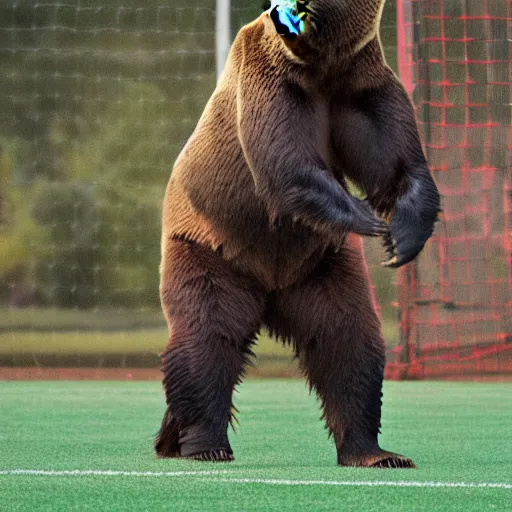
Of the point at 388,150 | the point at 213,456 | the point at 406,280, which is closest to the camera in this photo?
the point at 388,150

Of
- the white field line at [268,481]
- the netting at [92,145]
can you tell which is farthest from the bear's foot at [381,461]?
the netting at [92,145]

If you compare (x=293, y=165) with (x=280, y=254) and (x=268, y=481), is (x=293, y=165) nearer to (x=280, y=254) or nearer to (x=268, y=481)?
(x=280, y=254)

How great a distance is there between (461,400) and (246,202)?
3969 millimetres

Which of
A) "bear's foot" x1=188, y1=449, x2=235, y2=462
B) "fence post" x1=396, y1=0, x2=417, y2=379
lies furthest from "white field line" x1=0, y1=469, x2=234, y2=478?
"fence post" x1=396, y1=0, x2=417, y2=379

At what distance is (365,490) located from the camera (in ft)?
13.4

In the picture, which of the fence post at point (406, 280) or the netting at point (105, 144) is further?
the netting at point (105, 144)

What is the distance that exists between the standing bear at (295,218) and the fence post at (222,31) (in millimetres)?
6506

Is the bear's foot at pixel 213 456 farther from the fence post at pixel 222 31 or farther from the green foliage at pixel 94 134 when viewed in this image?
the green foliage at pixel 94 134

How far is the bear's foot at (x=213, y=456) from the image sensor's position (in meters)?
5.02

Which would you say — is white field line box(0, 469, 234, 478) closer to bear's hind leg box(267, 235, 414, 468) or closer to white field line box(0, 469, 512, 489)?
white field line box(0, 469, 512, 489)

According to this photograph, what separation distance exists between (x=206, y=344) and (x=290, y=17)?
1.14 m

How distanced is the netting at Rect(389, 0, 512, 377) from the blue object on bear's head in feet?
21.2

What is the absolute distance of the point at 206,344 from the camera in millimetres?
5090

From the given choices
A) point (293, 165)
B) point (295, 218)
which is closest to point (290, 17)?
point (293, 165)
